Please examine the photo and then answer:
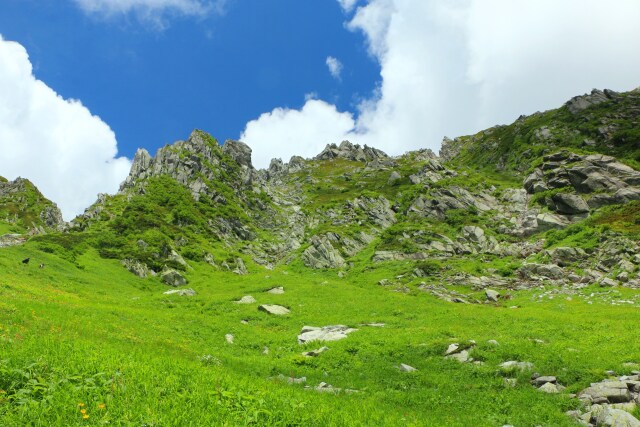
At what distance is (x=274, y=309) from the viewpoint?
38656 millimetres

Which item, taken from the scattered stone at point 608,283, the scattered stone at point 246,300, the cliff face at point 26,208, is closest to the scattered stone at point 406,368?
the scattered stone at point 246,300

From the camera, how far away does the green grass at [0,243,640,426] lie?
882 cm

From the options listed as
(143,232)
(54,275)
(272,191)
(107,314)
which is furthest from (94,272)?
(272,191)

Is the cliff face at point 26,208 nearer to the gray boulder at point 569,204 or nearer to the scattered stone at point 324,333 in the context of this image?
the scattered stone at point 324,333

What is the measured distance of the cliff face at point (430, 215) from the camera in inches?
2277

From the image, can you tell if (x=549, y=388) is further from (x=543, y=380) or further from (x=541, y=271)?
(x=541, y=271)

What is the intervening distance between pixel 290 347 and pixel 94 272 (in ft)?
141

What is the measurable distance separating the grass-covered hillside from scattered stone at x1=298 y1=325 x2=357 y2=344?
28cm

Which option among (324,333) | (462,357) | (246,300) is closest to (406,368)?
(462,357)

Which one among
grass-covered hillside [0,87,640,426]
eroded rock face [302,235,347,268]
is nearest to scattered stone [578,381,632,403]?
grass-covered hillside [0,87,640,426]

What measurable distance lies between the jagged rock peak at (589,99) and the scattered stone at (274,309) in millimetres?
155727

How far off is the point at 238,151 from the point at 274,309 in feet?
436

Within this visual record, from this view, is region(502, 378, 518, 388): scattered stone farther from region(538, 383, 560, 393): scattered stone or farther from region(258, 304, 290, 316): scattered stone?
region(258, 304, 290, 316): scattered stone

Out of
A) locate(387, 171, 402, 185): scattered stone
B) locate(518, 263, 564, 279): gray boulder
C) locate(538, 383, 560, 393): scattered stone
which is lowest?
locate(538, 383, 560, 393): scattered stone
